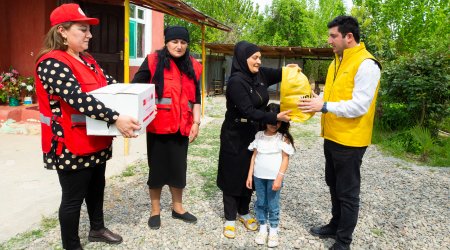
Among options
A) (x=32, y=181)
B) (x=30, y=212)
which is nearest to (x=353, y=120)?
(x=30, y=212)

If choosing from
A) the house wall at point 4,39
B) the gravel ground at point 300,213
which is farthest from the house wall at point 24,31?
the gravel ground at point 300,213

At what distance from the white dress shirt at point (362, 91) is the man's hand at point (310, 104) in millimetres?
140

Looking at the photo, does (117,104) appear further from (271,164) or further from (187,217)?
(187,217)

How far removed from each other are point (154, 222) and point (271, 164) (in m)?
1.20

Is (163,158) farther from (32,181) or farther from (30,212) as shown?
(32,181)

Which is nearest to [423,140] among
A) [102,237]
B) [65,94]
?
[102,237]

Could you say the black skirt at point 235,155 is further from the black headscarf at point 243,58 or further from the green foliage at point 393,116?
the green foliage at point 393,116

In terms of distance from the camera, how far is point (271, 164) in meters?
2.95

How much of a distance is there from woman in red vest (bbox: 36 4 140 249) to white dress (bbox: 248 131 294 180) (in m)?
1.07

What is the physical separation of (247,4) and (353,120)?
33.7 metres

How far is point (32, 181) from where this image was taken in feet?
14.3

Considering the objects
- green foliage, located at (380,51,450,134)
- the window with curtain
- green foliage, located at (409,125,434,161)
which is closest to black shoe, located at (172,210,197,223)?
green foliage, located at (409,125,434,161)

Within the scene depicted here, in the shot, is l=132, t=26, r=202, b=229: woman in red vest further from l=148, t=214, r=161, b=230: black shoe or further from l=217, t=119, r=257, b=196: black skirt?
l=217, t=119, r=257, b=196: black skirt

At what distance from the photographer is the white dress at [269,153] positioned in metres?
2.95
